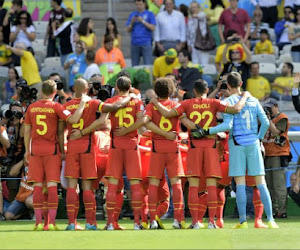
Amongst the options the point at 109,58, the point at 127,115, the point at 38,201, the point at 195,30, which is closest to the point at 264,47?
the point at 195,30

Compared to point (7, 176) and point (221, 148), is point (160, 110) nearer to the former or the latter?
point (221, 148)

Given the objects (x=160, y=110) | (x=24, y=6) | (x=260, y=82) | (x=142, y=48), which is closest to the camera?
(x=160, y=110)

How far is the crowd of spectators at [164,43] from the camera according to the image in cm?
2267

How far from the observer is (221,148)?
16.7 metres

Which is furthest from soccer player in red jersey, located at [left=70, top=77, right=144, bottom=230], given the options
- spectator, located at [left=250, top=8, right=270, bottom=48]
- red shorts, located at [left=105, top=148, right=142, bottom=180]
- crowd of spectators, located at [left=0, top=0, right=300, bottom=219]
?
spectator, located at [left=250, top=8, right=270, bottom=48]

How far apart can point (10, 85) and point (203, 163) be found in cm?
813

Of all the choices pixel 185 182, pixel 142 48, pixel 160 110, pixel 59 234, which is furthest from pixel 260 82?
pixel 59 234

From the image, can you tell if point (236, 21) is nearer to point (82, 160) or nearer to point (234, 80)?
Result: point (234, 80)

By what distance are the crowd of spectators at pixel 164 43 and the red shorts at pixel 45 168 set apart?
18.8 feet

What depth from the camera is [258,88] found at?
22703 mm

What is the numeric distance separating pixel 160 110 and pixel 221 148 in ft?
4.66

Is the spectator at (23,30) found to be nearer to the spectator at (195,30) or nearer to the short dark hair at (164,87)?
the spectator at (195,30)

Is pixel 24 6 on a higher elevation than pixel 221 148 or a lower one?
higher

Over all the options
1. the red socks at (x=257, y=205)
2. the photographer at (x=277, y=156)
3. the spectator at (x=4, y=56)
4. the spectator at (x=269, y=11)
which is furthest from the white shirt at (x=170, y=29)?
the red socks at (x=257, y=205)
